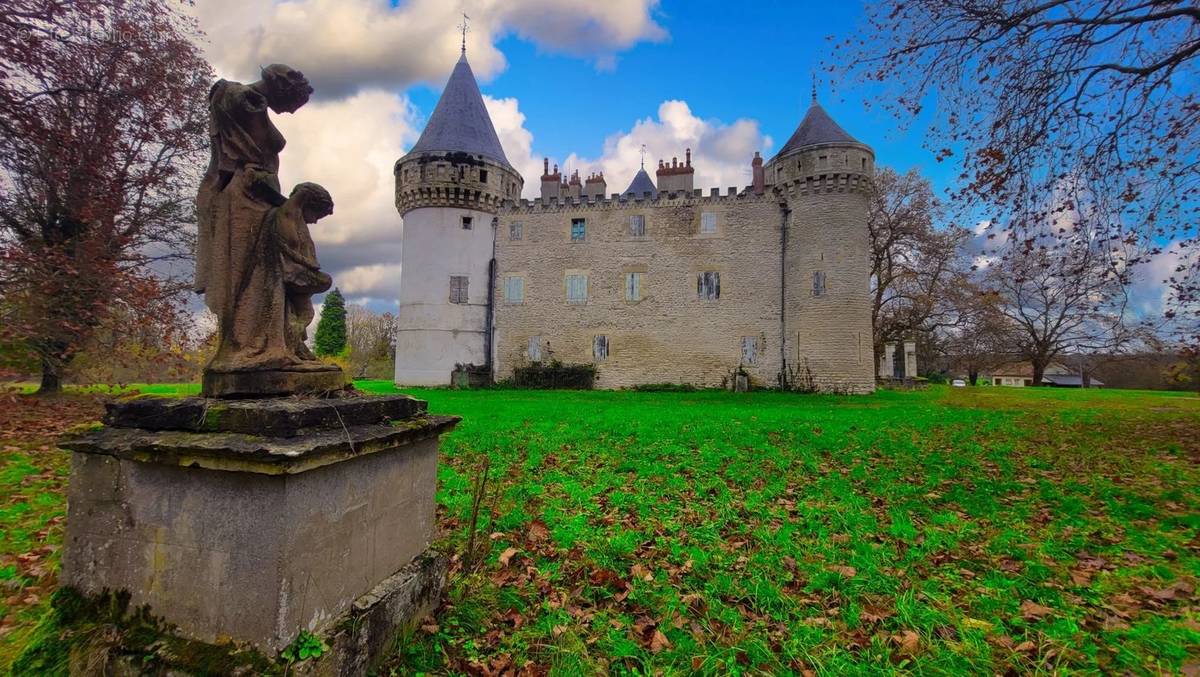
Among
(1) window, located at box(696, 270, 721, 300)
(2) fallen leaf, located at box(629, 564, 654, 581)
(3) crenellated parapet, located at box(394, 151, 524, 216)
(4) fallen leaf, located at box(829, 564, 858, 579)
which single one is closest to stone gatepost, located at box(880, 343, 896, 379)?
(1) window, located at box(696, 270, 721, 300)

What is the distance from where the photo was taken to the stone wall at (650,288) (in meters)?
23.5

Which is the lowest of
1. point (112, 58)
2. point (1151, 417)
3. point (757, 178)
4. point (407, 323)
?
point (1151, 417)

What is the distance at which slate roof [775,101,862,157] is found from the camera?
21906mm

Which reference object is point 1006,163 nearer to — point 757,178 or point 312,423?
point 312,423

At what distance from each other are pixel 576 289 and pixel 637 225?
4.46 meters

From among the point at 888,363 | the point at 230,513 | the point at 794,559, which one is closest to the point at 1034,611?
the point at 794,559

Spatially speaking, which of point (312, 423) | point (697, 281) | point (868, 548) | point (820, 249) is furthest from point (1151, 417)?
point (312, 423)

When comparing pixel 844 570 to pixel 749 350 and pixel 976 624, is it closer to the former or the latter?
pixel 976 624

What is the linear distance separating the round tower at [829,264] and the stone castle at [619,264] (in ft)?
0.27

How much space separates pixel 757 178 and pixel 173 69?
2296 centimetres

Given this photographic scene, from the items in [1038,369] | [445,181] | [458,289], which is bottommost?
[1038,369]

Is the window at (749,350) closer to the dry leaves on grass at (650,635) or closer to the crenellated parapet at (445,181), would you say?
the crenellated parapet at (445,181)

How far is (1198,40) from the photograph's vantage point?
6473mm

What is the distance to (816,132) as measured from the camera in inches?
883
